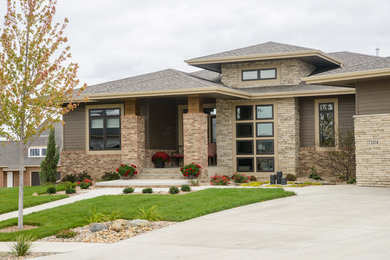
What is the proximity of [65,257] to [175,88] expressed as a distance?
12855mm

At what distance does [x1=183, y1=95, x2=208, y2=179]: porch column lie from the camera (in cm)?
2112

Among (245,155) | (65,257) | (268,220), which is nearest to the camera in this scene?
(65,257)

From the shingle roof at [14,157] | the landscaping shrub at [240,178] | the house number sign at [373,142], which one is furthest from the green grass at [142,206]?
the shingle roof at [14,157]

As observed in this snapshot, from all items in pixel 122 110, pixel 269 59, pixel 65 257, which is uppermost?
pixel 269 59

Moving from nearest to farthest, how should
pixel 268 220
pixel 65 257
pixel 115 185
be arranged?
pixel 65 257 < pixel 268 220 < pixel 115 185

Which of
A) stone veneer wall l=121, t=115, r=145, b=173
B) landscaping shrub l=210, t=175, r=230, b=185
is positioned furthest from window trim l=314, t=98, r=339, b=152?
stone veneer wall l=121, t=115, r=145, b=173

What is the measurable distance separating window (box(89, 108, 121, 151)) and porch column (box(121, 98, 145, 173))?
101 cm

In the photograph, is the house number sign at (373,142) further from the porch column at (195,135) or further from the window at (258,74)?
the window at (258,74)

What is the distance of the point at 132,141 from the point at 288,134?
6.79 m

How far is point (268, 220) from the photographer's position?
11.2m

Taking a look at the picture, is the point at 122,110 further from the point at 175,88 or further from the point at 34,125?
the point at 34,125

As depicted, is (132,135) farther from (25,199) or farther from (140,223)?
(140,223)

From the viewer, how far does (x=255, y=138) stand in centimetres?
2309

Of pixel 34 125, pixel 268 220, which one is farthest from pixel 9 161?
pixel 268 220
